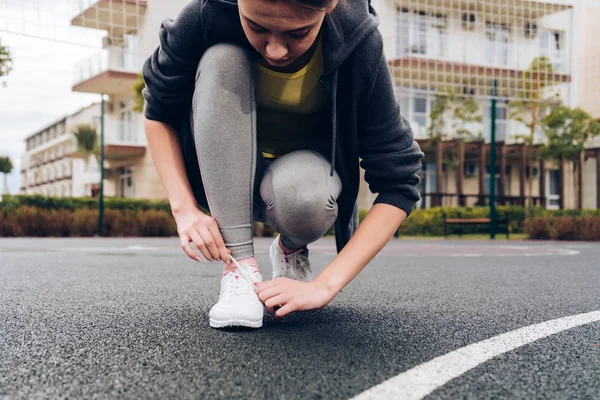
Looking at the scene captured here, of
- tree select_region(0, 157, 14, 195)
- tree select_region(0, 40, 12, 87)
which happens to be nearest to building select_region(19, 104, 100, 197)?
tree select_region(0, 157, 14, 195)

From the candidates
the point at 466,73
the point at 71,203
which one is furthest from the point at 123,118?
the point at 466,73

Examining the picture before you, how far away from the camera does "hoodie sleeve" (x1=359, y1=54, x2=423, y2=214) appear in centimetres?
146

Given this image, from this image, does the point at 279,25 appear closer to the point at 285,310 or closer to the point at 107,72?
the point at 285,310

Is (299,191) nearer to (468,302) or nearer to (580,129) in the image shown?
(468,302)

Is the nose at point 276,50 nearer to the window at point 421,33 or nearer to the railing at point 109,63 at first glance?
the window at point 421,33

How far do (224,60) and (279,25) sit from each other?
0.30 meters

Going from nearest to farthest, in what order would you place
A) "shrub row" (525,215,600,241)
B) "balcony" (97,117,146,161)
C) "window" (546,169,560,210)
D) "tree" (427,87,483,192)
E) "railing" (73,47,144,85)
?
1. "shrub row" (525,215,600,241)
2. "tree" (427,87,483,192)
3. "railing" (73,47,144,85)
4. "balcony" (97,117,146,161)
5. "window" (546,169,560,210)

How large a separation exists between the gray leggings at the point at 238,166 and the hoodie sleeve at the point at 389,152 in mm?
123

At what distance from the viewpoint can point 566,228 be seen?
10820 mm

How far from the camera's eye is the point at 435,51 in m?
16.8

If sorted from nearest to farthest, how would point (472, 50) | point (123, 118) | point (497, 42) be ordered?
point (497, 42) → point (472, 50) → point (123, 118)

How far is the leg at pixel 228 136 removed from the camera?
1393 mm

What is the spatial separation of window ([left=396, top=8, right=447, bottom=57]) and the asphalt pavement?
1504 cm

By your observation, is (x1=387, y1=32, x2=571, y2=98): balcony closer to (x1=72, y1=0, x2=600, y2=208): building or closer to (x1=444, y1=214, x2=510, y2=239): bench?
(x1=72, y1=0, x2=600, y2=208): building
